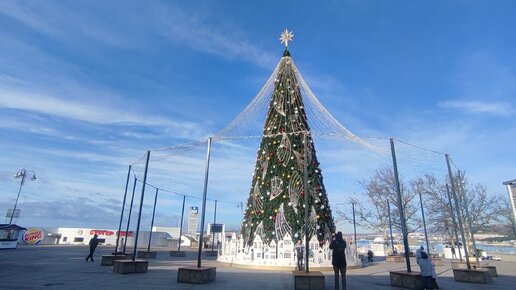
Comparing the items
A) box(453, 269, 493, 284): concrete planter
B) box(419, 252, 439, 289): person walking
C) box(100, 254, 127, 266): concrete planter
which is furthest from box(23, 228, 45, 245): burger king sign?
box(453, 269, 493, 284): concrete planter

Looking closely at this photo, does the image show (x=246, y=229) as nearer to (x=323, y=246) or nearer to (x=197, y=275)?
(x=323, y=246)

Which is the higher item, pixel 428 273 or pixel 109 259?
pixel 428 273

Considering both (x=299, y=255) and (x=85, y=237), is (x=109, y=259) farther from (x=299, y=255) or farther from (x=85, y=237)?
(x=85, y=237)

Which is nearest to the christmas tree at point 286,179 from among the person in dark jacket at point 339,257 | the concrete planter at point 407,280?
the concrete planter at point 407,280

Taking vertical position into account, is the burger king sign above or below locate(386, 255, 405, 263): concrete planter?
above

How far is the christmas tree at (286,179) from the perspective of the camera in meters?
16.3

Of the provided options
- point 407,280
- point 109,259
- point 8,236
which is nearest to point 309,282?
point 407,280

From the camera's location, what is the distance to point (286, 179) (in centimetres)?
1703

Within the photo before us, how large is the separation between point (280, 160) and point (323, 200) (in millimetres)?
3396

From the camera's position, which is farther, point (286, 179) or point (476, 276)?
point (286, 179)

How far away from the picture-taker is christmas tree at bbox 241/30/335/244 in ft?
53.6

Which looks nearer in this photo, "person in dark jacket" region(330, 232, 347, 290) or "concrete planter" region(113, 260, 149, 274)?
"person in dark jacket" region(330, 232, 347, 290)

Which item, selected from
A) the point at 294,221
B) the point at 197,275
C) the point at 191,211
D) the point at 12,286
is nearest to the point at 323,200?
the point at 294,221

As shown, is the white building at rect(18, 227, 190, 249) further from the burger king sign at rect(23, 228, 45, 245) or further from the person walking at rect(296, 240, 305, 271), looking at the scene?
the person walking at rect(296, 240, 305, 271)
